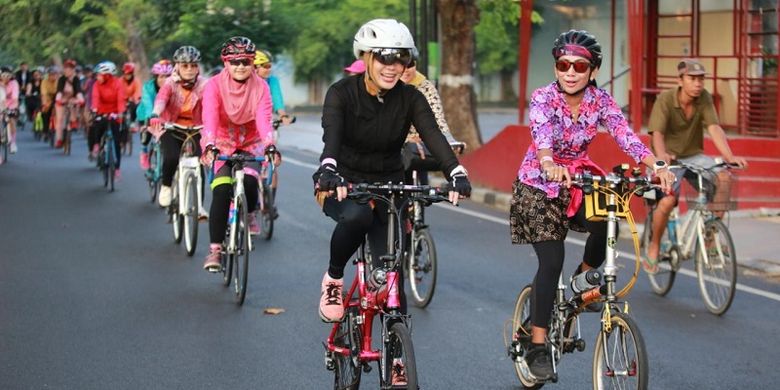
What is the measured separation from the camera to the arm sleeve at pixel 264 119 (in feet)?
33.4

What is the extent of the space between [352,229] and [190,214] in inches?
247

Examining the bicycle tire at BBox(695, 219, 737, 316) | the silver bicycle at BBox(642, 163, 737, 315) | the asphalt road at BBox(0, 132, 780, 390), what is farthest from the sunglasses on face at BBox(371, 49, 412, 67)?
the bicycle tire at BBox(695, 219, 737, 316)

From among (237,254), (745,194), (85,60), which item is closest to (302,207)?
(745,194)

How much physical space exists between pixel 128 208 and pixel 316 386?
9874 mm

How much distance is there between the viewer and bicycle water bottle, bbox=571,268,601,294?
6.51m

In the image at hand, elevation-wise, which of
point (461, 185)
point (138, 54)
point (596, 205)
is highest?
point (138, 54)

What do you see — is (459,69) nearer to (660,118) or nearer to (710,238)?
(660,118)

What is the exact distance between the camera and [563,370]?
7855mm

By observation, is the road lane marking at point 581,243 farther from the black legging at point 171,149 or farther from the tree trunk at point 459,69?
the tree trunk at point 459,69

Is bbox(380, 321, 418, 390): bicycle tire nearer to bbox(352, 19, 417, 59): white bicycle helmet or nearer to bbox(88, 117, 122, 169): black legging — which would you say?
bbox(352, 19, 417, 59): white bicycle helmet

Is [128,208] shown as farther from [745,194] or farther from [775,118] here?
[775,118]

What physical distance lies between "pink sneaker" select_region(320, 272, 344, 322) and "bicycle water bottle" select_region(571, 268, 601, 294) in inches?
45.1

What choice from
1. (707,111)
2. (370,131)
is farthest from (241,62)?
(370,131)

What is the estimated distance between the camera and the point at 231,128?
35.0ft
